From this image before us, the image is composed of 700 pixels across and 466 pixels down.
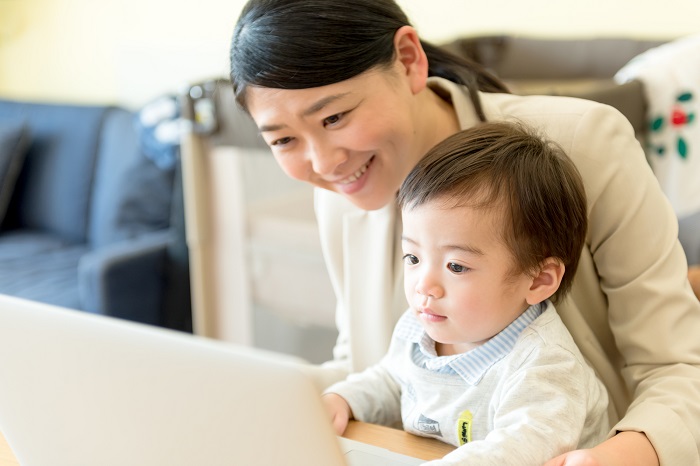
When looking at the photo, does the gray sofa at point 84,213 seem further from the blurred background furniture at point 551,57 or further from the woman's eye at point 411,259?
the woman's eye at point 411,259

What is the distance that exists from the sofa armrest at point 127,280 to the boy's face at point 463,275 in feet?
6.27

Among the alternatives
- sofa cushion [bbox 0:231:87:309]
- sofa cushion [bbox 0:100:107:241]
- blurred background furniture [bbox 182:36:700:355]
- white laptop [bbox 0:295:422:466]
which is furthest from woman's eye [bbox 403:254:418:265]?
sofa cushion [bbox 0:100:107:241]

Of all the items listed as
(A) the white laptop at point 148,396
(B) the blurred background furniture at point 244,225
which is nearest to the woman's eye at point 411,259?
(A) the white laptop at point 148,396

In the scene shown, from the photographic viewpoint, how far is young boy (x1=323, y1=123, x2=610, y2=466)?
0.94 metres

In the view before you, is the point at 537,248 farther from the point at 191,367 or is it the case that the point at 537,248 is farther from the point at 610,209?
the point at 191,367

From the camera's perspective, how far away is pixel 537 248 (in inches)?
38.1

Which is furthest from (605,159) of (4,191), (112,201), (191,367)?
(4,191)

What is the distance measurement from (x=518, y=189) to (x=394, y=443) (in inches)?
12.3

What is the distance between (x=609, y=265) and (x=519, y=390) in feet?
0.87

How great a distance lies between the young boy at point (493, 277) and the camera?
940mm

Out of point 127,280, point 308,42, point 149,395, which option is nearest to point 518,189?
point 308,42

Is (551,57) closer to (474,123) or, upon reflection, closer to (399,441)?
(474,123)

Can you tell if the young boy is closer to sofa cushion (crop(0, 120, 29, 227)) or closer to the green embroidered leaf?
the green embroidered leaf

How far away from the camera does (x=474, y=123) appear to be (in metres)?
1.19
